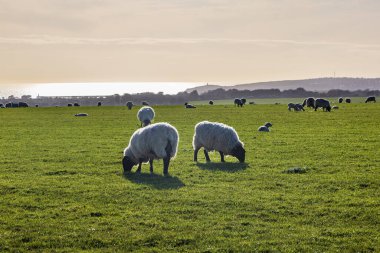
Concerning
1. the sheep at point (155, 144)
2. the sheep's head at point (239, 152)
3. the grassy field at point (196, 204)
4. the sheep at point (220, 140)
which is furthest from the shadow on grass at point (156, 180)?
the sheep's head at point (239, 152)

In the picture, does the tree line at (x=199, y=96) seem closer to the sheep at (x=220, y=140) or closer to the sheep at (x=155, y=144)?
the sheep at (x=220, y=140)

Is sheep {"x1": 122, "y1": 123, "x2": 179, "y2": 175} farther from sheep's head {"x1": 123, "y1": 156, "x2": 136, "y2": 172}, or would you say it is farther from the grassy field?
the grassy field

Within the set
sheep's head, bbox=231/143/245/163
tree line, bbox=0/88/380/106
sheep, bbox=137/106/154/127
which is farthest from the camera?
tree line, bbox=0/88/380/106

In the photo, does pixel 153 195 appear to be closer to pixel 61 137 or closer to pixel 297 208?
pixel 297 208

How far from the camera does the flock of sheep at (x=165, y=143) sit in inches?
630

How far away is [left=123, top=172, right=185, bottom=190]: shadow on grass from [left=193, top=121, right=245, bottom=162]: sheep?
3.91 m

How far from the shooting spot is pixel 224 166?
18.0 meters

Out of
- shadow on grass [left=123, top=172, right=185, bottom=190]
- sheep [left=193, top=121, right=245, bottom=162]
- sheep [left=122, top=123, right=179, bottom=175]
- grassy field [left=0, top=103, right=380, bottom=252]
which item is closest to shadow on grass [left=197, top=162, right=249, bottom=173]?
grassy field [left=0, top=103, right=380, bottom=252]

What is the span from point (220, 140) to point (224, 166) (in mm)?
1472

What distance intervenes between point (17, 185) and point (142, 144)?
4507 millimetres

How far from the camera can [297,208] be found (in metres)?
11.5

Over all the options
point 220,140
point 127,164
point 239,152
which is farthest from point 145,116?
point 127,164

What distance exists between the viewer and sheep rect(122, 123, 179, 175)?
1591 cm

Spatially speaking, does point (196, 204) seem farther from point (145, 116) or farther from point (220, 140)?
point (145, 116)
